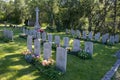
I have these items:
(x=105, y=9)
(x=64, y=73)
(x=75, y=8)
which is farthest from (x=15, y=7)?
A: (x=64, y=73)

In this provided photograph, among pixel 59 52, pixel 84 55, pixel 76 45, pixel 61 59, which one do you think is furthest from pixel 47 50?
pixel 76 45

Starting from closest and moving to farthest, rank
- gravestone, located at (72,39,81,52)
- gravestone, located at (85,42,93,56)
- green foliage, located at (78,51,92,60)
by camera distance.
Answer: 1. green foliage, located at (78,51,92,60)
2. gravestone, located at (85,42,93,56)
3. gravestone, located at (72,39,81,52)

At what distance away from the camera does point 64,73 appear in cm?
1005

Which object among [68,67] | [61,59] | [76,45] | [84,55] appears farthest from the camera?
[76,45]

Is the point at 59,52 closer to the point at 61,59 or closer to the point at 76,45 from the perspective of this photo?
the point at 61,59

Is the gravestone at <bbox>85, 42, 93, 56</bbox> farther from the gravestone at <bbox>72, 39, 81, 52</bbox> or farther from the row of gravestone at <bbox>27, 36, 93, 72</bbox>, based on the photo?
the gravestone at <bbox>72, 39, 81, 52</bbox>

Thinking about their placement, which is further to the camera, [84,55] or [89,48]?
[89,48]

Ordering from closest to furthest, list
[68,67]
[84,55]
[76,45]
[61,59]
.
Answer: [61,59], [68,67], [84,55], [76,45]

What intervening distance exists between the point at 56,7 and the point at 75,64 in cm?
2467

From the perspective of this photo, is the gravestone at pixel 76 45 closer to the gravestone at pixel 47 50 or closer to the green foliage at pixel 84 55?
the green foliage at pixel 84 55

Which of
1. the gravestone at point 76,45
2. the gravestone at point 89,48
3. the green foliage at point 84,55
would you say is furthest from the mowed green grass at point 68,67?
the gravestone at point 76,45

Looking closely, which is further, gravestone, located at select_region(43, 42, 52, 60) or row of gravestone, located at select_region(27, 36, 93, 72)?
gravestone, located at select_region(43, 42, 52, 60)

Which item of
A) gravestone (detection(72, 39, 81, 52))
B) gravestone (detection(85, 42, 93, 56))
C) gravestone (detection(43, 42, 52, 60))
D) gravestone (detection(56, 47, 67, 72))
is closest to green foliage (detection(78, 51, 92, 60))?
gravestone (detection(85, 42, 93, 56))

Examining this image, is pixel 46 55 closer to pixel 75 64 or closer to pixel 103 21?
pixel 75 64
